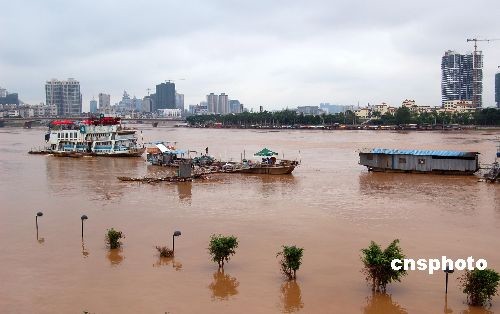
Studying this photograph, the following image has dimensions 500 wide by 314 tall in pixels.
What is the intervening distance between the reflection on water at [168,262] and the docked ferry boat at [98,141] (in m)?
40.1

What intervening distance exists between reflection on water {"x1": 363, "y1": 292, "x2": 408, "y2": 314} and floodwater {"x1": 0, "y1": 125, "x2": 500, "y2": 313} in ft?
0.15

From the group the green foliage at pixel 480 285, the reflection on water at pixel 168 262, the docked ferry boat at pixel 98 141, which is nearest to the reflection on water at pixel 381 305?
the green foliage at pixel 480 285

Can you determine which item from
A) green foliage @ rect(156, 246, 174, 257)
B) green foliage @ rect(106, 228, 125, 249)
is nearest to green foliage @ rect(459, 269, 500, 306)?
green foliage @ rect(156, 246, 174, 257)

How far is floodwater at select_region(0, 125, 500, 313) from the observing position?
12977mm

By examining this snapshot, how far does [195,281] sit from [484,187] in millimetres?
23004

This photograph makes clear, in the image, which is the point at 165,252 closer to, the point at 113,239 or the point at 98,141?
the point at 113,239

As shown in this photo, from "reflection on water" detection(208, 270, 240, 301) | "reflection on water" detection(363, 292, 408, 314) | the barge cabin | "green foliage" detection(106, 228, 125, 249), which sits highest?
→ the barge cabin

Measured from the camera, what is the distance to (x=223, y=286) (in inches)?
550

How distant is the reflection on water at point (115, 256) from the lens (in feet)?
52.3

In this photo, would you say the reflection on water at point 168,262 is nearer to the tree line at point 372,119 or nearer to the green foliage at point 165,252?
the green foliage at point 165,252

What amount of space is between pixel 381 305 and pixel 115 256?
27.0 ft

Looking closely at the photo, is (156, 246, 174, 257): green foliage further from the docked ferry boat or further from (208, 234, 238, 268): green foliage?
the docked ferry boat

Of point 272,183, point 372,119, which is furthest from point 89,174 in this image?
point 372,119

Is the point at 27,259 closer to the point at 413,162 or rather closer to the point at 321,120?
the point at 413,162
